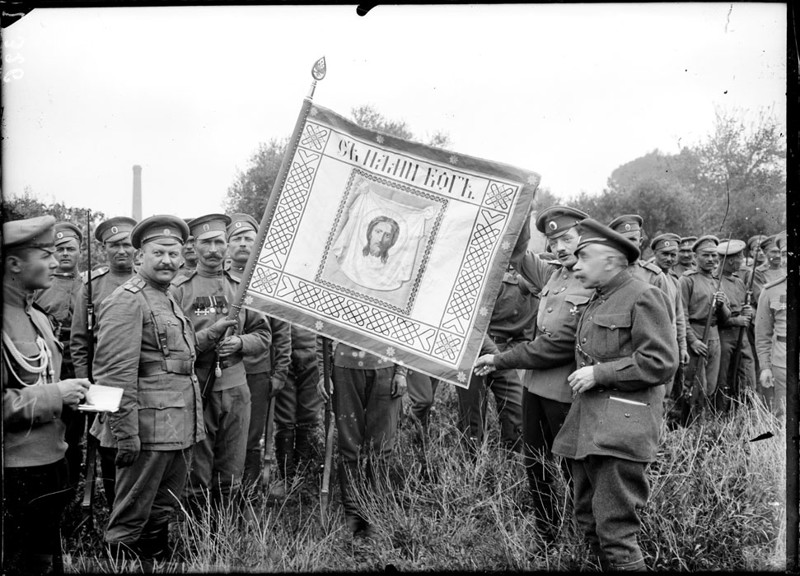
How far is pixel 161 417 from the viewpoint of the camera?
14.4 feet

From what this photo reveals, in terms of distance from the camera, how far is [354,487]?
502 centimetres

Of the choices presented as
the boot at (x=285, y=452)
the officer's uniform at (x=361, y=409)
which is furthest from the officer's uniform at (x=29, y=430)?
the boot at (x=285, y=452)

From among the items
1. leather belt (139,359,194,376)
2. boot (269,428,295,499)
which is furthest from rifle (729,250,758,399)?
leather belt (139,359,194,376)

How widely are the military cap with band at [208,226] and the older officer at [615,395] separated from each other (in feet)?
10.1

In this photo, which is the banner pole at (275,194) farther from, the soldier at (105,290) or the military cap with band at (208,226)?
the soldier at (105,290)

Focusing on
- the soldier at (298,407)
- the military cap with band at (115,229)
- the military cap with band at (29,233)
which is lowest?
the soldier at (298,407)

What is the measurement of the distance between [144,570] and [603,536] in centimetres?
281

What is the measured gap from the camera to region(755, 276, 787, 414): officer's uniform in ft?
22.1

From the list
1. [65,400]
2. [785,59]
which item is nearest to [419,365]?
[65,400]

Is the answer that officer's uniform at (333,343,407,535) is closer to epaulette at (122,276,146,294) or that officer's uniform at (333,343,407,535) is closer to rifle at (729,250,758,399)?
epaulette at (122,276,146,294)

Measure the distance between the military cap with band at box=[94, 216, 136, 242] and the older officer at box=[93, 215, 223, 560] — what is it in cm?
141

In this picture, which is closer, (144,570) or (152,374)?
(144,570)

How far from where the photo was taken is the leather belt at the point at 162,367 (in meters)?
4.45

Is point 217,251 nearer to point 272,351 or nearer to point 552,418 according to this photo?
point 272,351
